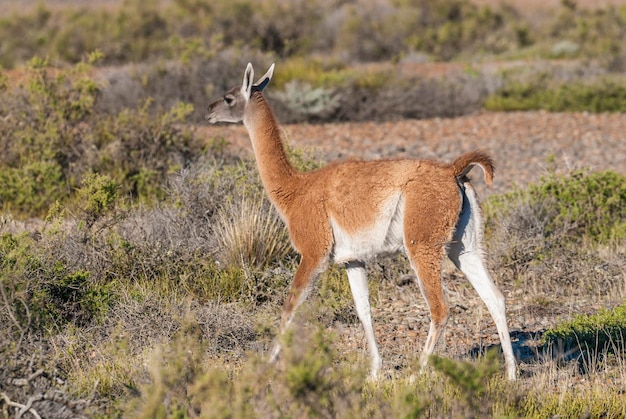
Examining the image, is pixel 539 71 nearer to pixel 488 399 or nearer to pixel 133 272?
pixel 133 272

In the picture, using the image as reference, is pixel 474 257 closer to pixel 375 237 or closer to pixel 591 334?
pixel 375 237

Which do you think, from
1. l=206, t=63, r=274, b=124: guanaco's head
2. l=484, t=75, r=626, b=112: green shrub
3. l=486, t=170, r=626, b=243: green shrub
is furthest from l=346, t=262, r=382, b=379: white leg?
l=484, t=75, r=626, b=112: green shrub

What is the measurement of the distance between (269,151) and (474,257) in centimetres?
188

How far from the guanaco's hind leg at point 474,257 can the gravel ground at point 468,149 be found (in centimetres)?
32

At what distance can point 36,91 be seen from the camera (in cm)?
1238

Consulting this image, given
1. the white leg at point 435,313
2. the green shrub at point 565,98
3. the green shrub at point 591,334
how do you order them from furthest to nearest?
the green shrub at point 565,98 < the green shrub at point 591,334 < the white leg at point 435,313

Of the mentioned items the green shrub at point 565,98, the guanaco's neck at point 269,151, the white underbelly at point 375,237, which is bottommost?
the green shrub at point 565,98

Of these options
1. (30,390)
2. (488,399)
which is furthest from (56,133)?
(488,399)

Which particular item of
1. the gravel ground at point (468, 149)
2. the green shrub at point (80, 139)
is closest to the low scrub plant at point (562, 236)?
the gravel ground at point (468, 149)

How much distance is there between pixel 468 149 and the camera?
49.9 feet

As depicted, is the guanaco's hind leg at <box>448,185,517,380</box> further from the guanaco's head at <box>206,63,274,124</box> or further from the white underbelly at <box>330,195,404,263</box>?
the guanaco's head at <box>206,63,274,124</box>

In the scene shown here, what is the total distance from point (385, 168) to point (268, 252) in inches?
103

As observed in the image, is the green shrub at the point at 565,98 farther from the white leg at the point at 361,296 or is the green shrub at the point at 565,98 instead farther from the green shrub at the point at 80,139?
the white leg at the point at 361,296

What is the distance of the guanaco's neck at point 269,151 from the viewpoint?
24.0ft
